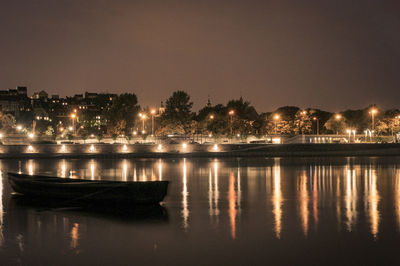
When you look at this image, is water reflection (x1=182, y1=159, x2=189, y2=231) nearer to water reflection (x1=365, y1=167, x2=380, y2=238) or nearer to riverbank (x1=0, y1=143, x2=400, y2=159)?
water reflection (x1=365, y1=167, x2=380, y2=238)

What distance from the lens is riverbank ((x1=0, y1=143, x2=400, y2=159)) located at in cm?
5341

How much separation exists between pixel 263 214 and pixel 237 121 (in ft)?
266

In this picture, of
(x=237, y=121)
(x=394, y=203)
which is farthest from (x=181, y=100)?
(x=394, y=203)

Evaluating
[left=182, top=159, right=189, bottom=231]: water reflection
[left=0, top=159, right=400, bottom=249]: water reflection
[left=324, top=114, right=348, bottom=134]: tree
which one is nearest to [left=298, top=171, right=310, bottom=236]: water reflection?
[left=0, top=159, right=400, bottom=249]: water reflection

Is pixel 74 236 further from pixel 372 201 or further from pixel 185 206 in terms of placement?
pixel 372 201

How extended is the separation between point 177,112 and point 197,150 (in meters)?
39.5

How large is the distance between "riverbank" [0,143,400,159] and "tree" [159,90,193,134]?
38.1m

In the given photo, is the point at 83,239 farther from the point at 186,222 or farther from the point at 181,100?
the point at 181,100

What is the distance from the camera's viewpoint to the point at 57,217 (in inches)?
623

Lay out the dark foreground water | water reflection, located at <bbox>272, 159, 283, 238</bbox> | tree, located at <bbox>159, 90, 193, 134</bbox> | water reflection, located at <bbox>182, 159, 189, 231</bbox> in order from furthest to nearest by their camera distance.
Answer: tree, located at <bbox>159, 90, 193, 134</bbox>
water reflection, located at <bbox>182, 159, 189, 231</bbox>
water reflection, located at <bbox>272, 159, 283, 238</bbox>
the dark foreground water

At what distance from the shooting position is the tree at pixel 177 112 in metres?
94.8

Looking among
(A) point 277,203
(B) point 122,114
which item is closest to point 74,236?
(A) point 277,203

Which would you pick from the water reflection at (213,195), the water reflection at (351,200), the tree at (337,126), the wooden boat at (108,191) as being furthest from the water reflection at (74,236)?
the tree at (337,126)

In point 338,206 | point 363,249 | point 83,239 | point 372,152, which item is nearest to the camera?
point 363,249
